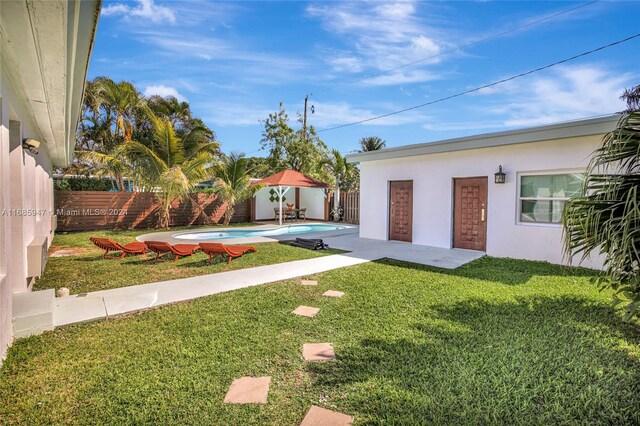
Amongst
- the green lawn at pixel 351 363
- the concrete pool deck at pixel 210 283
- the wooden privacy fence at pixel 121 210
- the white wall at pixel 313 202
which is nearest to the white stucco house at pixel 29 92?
the concrete pool deck at pixel 210 283

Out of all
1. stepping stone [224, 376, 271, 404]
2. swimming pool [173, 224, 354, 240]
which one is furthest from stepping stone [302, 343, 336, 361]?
swimming pool [173, 224, 354, 240]

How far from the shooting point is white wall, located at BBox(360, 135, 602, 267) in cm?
852

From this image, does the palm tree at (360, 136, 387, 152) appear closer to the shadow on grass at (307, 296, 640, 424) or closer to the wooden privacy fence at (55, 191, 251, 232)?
the wooden privacy fence at (55, 191, 251, 232)

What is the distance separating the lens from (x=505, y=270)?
25.7 ft

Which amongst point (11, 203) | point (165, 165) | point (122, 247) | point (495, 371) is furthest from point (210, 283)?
point (165, 165)

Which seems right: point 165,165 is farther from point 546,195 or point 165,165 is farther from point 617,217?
point 617,217

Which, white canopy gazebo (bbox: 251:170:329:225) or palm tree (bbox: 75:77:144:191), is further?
white canopy gazebo (bbox: 251:170:329:225)

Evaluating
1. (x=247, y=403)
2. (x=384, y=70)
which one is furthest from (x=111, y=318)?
(x=384, y=70)

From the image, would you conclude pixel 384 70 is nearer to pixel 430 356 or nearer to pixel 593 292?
pixel 593 292

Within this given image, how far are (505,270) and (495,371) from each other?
528cm

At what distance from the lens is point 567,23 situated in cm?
1236

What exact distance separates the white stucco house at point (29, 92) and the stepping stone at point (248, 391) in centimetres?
252

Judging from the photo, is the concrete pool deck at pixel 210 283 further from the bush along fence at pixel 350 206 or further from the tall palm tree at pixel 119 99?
the tall palm tree at pixel 119 99

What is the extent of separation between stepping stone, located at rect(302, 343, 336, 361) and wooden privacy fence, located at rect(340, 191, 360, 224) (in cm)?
1688
